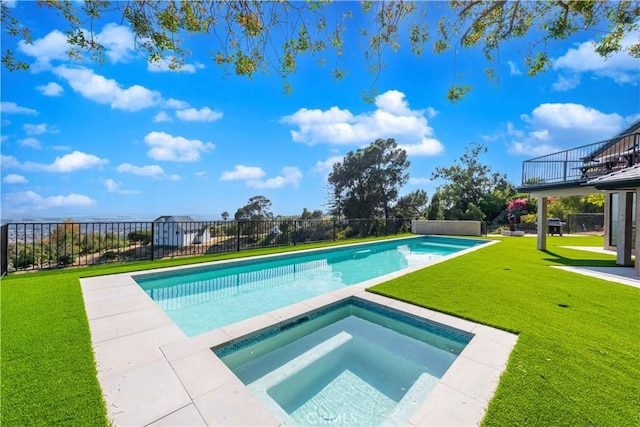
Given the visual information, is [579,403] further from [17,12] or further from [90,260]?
[90,260]

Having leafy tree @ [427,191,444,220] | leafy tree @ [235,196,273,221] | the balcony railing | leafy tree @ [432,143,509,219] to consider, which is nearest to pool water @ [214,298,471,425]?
the balcony railing

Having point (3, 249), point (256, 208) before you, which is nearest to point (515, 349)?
point (3, 249)

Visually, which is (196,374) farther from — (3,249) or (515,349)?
Answer: (3,249)

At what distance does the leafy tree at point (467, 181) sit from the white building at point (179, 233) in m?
20.1

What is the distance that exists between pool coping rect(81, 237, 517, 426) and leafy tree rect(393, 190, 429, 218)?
1981 centimetres

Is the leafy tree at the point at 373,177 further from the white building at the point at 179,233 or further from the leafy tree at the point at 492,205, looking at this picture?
the white building at the point at 179,233

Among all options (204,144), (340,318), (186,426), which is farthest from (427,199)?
(186,426)

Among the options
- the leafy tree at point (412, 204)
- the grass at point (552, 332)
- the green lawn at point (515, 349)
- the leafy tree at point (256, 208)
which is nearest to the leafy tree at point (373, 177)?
the leafy tree at point (412, 204)

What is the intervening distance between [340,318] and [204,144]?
22173 mm

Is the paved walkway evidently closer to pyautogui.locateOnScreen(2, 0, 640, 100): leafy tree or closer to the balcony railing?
the balcony railing

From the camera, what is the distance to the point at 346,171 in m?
22.6

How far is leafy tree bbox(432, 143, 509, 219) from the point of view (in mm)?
24156

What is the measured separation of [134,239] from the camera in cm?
905

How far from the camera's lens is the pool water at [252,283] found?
4.62 metres
